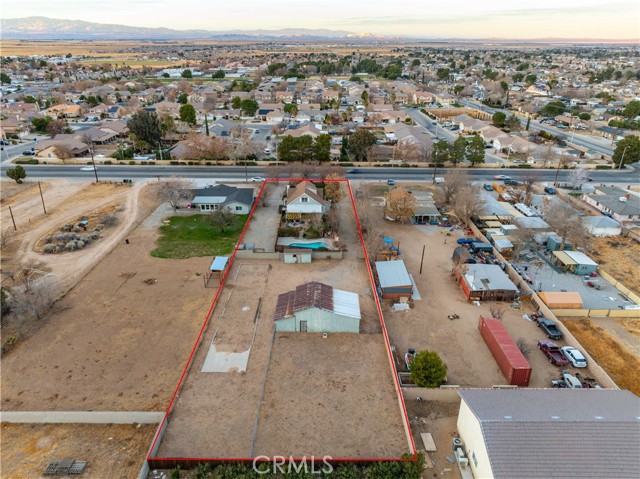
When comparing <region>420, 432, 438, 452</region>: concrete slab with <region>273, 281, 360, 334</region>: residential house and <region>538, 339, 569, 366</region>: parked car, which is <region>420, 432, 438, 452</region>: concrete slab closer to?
<region>273, 281, 360, 334</region>: residential house

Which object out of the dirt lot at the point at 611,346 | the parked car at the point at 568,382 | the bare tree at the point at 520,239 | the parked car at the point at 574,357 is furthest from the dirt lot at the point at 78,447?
the bare tree at the point at 520,239

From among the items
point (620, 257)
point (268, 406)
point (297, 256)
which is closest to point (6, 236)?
point (297, 256)

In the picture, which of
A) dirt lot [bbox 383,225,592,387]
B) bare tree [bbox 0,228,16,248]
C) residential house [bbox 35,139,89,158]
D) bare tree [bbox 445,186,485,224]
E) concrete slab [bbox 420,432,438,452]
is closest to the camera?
concrete slab [bbox 420,432,438,452]

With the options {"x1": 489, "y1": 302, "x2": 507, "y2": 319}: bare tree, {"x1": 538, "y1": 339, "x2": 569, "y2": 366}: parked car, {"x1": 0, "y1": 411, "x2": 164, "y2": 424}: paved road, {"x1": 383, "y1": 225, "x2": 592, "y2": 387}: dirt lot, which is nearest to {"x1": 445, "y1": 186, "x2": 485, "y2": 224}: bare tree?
{"x1": 383, "y1": 225, "x2": 592, "y2": 387}: dirt lot

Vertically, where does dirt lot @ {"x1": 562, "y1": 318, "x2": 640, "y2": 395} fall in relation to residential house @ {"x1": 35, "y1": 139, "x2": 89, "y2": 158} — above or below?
below

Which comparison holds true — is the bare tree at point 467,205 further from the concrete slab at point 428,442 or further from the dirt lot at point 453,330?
the concrete slab at point 428,442
